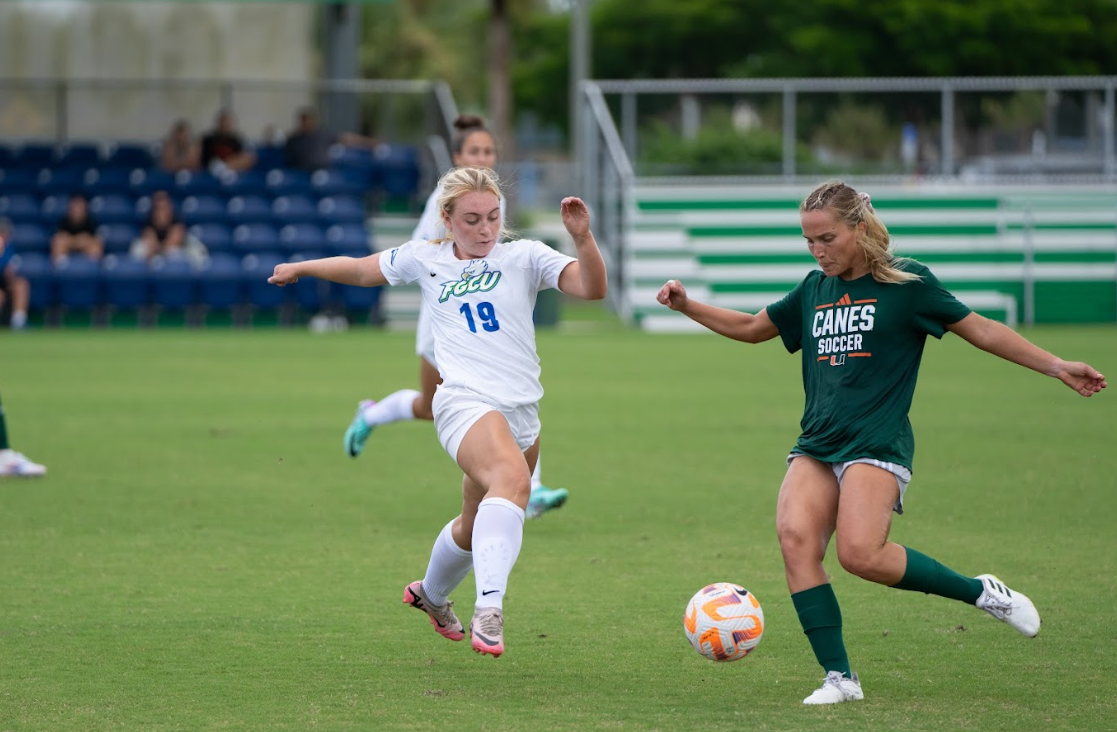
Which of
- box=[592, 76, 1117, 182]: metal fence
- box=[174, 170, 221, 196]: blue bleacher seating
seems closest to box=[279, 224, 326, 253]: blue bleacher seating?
box=[174, 170, 221, 196]: blue bleacher seating

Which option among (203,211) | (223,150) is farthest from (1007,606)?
(223,150)

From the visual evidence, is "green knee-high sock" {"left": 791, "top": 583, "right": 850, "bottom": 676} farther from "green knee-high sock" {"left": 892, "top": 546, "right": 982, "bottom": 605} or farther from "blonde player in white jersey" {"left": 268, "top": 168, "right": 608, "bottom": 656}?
"blonde player in white jersey" {"left": 268, "top": 168, "right": 608, "bottom": 656}

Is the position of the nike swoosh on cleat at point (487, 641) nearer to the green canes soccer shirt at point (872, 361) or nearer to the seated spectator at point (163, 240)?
the green canes soccer shirt at point (872, 361)

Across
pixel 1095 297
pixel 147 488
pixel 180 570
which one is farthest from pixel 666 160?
pixel 180 570

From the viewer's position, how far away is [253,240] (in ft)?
76.1

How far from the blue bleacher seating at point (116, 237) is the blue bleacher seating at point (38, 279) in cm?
106

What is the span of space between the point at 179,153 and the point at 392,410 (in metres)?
16.9

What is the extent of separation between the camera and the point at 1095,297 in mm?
23031

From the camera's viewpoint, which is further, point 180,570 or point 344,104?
point 344,104

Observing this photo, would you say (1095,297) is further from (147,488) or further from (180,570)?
(180,570)

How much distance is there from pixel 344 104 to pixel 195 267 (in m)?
6.18

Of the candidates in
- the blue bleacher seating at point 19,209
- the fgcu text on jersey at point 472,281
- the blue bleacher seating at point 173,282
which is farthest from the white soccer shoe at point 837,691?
the blue bleacher seating at point 19,209

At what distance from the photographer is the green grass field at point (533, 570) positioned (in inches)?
196

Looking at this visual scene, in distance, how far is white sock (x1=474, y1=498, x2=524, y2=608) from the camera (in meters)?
5.05
